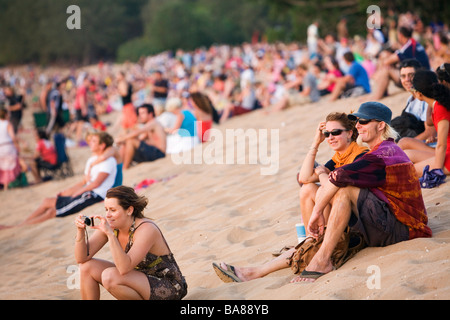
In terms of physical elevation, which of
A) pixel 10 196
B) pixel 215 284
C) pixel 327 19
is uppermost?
pixel 327 19

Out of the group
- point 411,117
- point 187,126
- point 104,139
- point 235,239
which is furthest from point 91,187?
point 411,117

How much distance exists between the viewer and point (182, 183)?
8.22 meters

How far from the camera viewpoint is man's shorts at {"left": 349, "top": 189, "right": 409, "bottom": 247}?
3.99m

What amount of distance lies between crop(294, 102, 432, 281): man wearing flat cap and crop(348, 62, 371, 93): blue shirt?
23.6 ft

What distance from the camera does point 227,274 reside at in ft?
14.4

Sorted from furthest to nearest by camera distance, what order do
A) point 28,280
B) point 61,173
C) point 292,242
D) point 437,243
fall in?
point 61,173 < point 28,280 < point 292,242 < point 437,243

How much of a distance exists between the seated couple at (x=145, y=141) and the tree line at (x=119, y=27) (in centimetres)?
4373

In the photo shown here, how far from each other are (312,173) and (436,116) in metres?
1.45

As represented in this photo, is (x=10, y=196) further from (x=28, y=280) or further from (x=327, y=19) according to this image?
(x=327, y=19)

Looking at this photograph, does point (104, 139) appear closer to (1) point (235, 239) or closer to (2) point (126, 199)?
(1) point (235, 239)

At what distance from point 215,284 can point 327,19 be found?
27.4 meters

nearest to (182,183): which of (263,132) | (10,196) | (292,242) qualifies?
(263,132)

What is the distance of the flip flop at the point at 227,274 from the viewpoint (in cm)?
439

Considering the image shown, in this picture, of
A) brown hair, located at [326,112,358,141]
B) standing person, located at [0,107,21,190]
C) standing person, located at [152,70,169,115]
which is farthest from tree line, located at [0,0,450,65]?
brown hair, located at [326,112,358,141]
